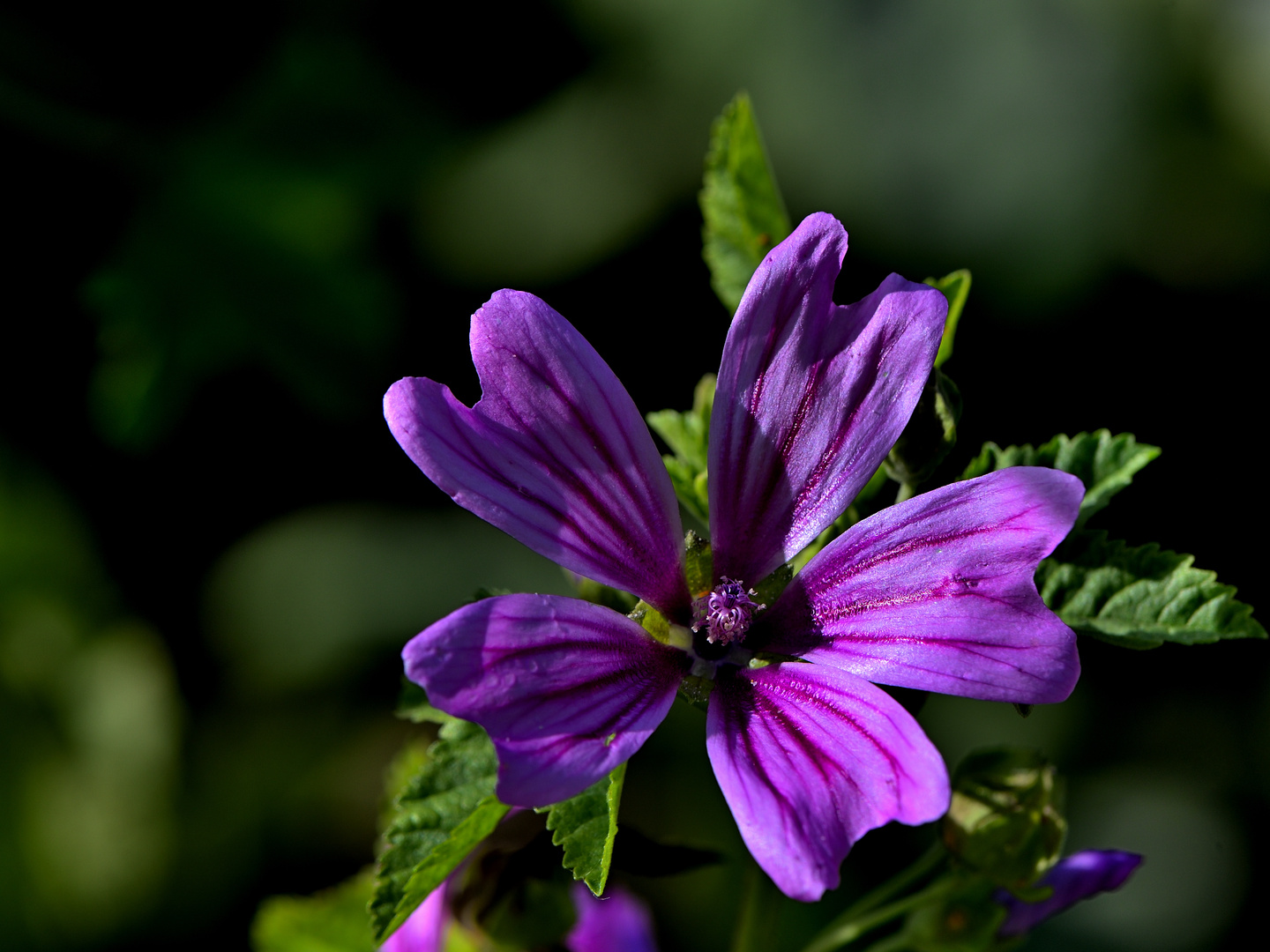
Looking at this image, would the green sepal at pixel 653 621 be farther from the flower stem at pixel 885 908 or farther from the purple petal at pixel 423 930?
the purple petal at pixel 423 930

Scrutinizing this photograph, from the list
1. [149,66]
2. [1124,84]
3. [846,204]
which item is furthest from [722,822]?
[149,66]

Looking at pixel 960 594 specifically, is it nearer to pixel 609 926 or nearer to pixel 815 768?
pixel 815 768

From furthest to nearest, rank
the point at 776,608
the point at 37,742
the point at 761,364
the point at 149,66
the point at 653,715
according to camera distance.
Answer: the point at 149,66 → the point at 37,742 → the point at 776,608 → the point at 761,364 → the point at 653,715

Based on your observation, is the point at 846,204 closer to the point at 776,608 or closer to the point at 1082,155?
the point at 1082,155

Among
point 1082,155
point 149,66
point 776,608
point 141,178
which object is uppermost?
point 149,66

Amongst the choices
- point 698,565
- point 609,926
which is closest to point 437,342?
point 609,926

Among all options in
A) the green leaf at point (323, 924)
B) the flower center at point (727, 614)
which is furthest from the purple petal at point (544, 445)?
the green leaf at point (323, 924)
